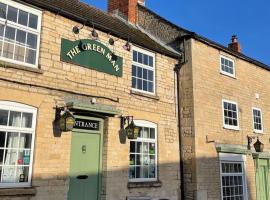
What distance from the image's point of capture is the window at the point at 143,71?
36.1 ft

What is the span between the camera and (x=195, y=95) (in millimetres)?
11930

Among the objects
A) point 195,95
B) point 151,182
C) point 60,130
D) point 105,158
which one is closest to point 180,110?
point 195,95

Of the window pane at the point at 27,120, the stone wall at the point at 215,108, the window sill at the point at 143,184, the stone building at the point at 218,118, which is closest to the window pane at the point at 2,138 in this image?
the window pane at the point at 27,120

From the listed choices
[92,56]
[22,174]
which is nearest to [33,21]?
[92,56]

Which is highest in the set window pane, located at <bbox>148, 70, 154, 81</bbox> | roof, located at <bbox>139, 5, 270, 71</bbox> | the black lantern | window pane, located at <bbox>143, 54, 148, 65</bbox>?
roof, located at <bbox>139, 5, 270, 71</bbox>

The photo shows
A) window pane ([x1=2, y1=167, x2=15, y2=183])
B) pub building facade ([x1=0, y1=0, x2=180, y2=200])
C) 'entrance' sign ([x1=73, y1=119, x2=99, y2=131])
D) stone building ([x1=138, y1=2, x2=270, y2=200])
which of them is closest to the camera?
window pane ([x1=2, y1=167, x2=15, y2=183])

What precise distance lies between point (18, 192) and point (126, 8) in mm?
10189

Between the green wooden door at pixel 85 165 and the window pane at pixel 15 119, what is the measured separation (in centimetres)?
160

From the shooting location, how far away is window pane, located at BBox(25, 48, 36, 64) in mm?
8375

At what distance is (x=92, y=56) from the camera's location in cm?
965

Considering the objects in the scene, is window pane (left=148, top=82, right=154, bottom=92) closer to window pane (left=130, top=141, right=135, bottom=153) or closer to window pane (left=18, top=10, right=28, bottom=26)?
window pane (left=130, top=141, right=135, bottom=153)

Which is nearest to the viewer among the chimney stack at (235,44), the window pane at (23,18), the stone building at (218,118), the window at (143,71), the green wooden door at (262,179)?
the window pane at (23,18)

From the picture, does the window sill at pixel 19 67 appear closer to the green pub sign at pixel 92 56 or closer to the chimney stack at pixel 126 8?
the green pub sign at pixel 92 56

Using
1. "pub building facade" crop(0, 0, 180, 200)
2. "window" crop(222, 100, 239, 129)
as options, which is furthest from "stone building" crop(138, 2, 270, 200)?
"pub building facade" crop(0, 0, 180, 200)
